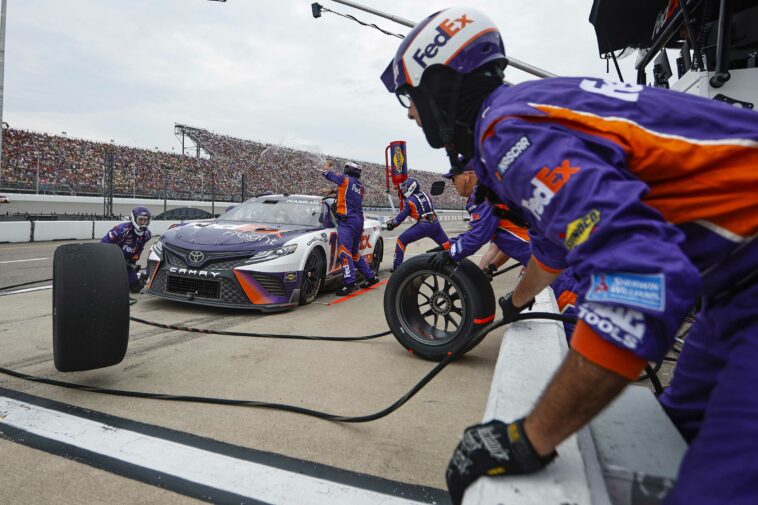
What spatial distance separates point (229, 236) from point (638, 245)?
15.6ft

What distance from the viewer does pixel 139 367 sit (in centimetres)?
313

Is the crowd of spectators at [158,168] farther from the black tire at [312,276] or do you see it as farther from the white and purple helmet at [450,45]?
the white and purple helmet at [450,45]

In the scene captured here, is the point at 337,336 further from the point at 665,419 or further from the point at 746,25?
the point at 746,25

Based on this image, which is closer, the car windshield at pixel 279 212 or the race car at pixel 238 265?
the race car at pixel 238 265

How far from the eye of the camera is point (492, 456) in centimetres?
104

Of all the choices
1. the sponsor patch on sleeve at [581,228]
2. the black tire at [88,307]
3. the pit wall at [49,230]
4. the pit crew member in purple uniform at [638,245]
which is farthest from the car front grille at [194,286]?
the pit wall at [49,230]

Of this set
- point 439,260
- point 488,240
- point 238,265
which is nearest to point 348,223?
point 238,265

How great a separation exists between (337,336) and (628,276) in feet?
11.0

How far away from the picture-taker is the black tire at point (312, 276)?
5382 mm

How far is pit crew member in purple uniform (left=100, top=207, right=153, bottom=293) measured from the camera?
6091 millimetres

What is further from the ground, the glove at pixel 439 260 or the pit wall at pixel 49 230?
the glove at pixel 439 260

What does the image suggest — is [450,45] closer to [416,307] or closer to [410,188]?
[416,307]

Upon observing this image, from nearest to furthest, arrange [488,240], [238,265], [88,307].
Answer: [88,307]
[488,240]
[238,265]

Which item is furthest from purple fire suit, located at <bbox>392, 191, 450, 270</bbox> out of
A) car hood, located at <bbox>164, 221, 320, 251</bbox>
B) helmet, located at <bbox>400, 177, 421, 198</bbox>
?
car hood, located at <bbox>164, 221, 320, 251</bbox>
